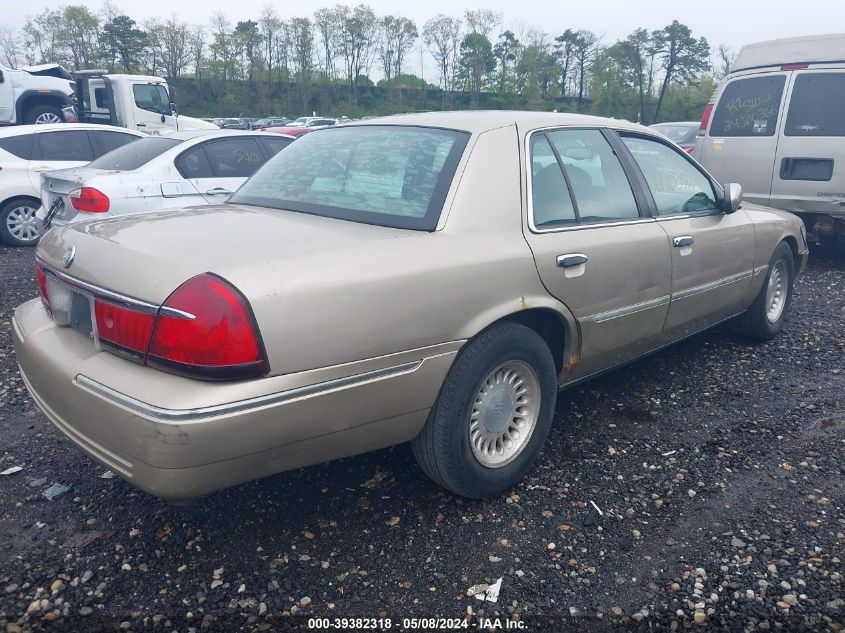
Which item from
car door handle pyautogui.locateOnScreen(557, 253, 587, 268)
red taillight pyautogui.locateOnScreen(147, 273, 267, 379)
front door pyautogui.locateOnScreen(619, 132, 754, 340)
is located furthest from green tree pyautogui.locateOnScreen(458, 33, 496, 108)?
red taillight pyautogui.locateOnScreen(147, 273, 267, 379)

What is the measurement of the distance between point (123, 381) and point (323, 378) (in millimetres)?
637

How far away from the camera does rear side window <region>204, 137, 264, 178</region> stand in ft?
23.8

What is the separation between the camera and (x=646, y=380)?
4410 millimetres

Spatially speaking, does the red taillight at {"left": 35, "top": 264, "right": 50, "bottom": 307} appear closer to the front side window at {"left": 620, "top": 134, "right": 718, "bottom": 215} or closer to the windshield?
the front side window at {"left": 620, "top": 134, "right": 718, "bottom": 215}

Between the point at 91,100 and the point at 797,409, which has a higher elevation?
the point at 91,100

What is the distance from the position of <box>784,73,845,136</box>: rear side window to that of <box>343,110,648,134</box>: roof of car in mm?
4720

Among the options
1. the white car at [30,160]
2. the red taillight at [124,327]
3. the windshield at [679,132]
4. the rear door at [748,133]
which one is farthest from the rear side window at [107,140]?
the windshield at [679,132]

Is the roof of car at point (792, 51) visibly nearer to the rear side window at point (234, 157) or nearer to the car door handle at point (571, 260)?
the rear side window at point (234, 157)

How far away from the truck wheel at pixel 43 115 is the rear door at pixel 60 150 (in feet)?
32.5

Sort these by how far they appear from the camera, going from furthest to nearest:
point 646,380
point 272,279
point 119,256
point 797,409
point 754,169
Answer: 1. point 754,169
2. point 646,380
3. point 797,409
4. point 119,256
5. point 272,279

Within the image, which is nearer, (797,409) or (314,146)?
(314,146)

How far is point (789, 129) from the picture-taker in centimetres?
743

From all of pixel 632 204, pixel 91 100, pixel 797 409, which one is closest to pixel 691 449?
pixel 797 409

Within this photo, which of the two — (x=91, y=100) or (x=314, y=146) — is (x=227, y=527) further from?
(x=91, y=100)
